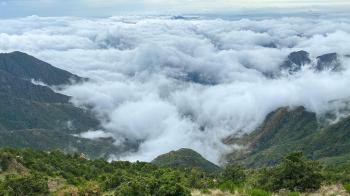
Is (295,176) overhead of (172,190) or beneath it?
beneath

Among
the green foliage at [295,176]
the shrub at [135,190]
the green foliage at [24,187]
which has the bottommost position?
the green foliage at [24,187]

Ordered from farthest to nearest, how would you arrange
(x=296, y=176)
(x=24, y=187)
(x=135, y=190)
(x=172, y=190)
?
(x=296, y=176), (x=24, y=187), (x=135, y=190), (x=172, y=190)

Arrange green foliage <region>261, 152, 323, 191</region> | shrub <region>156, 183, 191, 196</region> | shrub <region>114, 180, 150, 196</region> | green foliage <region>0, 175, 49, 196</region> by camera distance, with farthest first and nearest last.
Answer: green foliage <region>261, 152, 323, 191</region> < green foliage <region>0, 175, 49, 196</region> < shrub <region>114, 180, 150, 196</region> < shrub <region>156, 183, 191, 196</region>

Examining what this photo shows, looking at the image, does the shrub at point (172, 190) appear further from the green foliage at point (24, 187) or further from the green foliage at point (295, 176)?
the green foliage at point (24, 187)

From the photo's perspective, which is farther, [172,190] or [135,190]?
[135,190]

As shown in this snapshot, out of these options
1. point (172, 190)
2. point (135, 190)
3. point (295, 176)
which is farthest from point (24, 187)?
point (295, 176)

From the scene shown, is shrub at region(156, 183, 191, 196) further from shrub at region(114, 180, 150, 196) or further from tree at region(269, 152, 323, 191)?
tree at region(269, 152, 323, 191)

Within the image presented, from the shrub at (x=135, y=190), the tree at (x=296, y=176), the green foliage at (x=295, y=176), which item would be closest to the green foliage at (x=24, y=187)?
the shrub at (x=135, y=190)

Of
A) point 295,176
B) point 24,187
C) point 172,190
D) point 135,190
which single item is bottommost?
point 24,187

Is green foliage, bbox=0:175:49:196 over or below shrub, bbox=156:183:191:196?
below

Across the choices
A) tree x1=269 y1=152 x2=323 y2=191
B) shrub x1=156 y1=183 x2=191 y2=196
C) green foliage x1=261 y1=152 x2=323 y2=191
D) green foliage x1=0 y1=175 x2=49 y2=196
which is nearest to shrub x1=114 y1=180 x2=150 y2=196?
shrub x1=156 y1=183 x2=191 y2=196

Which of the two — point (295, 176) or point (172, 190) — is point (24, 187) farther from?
point (295, 176)

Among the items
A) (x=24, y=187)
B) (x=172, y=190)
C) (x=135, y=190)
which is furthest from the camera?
(x=24, y=187)
